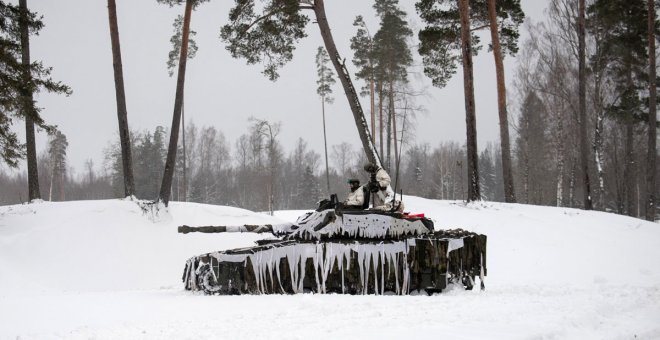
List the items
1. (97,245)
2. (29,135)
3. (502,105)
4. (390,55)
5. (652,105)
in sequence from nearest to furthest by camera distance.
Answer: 1. (97,245)
2. (29,135)
3. (502,105)
4. (652,105)
5. (390,55)

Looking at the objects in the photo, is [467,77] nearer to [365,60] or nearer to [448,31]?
[448,31]

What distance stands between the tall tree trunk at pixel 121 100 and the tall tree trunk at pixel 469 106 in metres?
10.3

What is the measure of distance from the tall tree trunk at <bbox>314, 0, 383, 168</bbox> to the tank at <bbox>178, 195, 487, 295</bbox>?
669 centimetres

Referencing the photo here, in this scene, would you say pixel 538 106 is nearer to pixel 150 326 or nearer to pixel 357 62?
pixel 357 62

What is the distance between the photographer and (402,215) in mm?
8195

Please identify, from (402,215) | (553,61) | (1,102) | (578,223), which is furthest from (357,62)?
(402,215)

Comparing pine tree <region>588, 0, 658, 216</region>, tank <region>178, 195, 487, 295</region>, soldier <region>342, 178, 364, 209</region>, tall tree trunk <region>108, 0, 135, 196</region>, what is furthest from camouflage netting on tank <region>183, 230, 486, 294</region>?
pine tree <region>588, 0, 658, 216</region>

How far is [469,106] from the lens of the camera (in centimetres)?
1617

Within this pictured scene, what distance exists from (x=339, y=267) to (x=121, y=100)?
31.9ft

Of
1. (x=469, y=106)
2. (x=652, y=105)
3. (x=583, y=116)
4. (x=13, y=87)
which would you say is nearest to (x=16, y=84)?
(x=13, y=87)

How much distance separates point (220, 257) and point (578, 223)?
1080 centimetres

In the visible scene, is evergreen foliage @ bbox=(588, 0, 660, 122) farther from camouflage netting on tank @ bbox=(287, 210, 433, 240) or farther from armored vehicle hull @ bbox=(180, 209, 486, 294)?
camouflage netting on tank @ bbox=(287, 210, 433, 240)

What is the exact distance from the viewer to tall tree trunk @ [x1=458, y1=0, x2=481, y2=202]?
1569cm

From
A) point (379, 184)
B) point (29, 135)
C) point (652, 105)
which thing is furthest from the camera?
point (652, 105)
